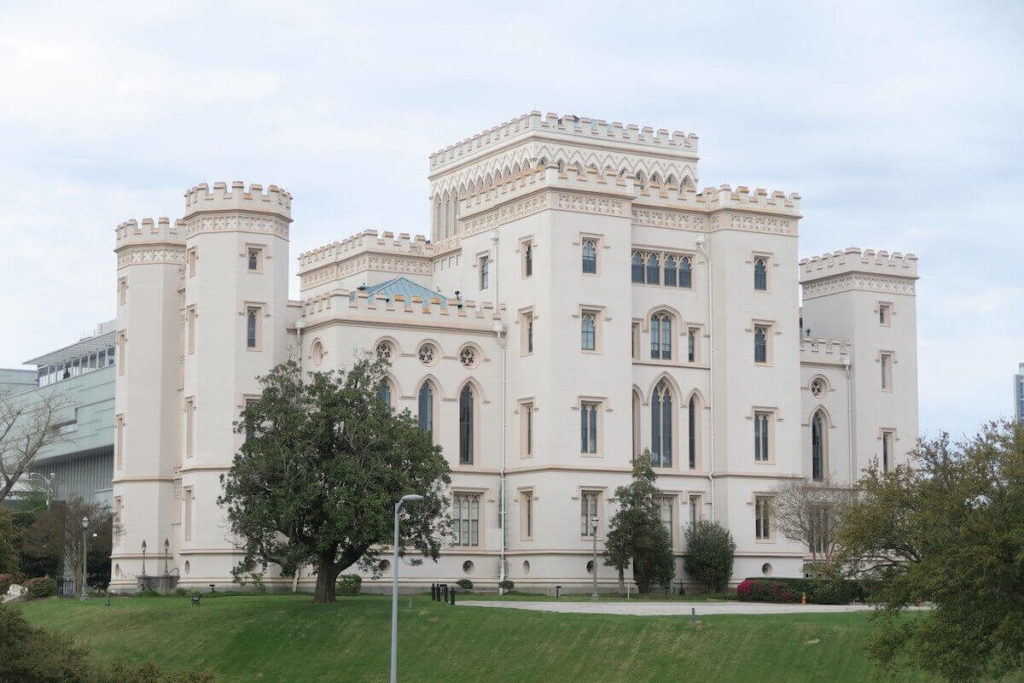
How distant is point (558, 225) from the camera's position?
70.7 metres

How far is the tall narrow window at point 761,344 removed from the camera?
74812 mm

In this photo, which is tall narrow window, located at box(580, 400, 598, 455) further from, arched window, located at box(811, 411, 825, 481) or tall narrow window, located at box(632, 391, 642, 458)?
arched window, located at box(811, 411, 825, 481)

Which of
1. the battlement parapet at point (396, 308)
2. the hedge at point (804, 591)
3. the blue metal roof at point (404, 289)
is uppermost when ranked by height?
the blue metal roof at point (404, 289)

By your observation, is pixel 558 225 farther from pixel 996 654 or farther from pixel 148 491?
pixel 996 654

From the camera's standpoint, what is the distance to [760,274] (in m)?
75.4

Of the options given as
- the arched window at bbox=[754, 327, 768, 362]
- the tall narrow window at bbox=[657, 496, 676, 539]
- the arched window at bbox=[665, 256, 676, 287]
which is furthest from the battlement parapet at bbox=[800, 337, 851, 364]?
the tall narrow window at bbox=[657, 496, 676, 539]

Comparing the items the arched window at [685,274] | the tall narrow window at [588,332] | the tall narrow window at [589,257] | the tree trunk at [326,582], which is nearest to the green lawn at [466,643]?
the tree trunk at [326,582]

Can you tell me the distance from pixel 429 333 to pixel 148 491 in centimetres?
1541

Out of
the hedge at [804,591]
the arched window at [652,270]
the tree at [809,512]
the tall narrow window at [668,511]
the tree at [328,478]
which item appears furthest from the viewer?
the arched window at [652,270]

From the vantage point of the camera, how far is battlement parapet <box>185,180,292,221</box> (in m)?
71.6

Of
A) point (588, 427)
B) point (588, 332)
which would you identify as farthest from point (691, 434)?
point (588, 332)

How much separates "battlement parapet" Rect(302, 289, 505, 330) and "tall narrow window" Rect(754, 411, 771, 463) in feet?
40.6

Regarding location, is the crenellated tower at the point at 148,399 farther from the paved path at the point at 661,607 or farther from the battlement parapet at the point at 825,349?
the battlement parapet at the point at 825,349

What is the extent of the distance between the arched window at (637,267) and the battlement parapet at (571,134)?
846 cm
